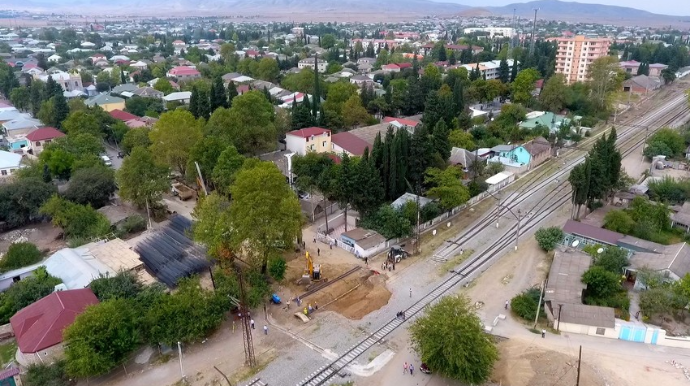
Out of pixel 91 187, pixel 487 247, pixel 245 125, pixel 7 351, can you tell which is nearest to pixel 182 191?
pixel 91 187

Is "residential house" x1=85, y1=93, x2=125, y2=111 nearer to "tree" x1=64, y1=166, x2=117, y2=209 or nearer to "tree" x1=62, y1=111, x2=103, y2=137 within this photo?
"tree" x1=62, y1=111, x2=103, y2=137

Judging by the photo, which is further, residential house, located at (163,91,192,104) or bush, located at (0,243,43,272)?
residential house, located at (163,91,192,104)

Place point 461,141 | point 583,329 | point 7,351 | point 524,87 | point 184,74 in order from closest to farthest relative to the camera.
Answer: point 7,351
point 583,329
point 461,141
point 524,87
point 184,74

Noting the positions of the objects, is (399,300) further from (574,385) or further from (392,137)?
(392,137)

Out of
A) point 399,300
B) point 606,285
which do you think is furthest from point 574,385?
point 399,300

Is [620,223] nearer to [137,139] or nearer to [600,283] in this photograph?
[600,283]

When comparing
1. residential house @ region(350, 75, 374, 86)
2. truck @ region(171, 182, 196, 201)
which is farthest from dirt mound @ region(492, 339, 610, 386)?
residential house @ region(350, 75, 374, 86)
